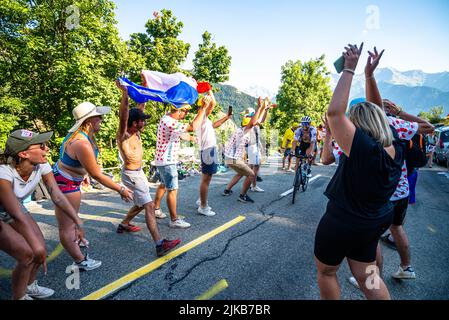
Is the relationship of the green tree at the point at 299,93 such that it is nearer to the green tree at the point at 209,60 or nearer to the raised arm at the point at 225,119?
the green tree at the point at 209,60

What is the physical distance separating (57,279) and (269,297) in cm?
246

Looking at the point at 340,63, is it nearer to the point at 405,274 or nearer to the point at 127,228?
the point at 405,274

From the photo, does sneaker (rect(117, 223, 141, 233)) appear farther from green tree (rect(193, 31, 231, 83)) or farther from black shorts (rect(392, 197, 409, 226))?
green tree (rect(193, 31, 231, 83))

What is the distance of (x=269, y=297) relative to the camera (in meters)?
2.51

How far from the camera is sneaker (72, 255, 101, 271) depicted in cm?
294

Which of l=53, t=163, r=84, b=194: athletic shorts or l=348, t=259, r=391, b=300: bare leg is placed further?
l=53, t=163, r=84, b=194: athletic shorts

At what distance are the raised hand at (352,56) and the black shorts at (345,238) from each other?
990 millimetres

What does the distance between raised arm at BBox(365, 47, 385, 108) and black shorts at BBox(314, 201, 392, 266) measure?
3.60 feet

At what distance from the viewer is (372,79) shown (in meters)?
2.17

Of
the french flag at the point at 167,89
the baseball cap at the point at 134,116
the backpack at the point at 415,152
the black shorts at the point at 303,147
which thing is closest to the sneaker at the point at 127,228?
the baseball cap at the point at 134,116

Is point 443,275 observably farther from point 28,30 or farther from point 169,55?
point 169,55

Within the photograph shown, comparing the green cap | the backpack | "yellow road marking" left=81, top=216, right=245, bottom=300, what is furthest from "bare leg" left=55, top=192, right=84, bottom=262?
the backpack

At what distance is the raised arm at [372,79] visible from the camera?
2.07 metres

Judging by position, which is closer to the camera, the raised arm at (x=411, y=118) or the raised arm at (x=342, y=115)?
the raised arm at (x=342, y=115)
